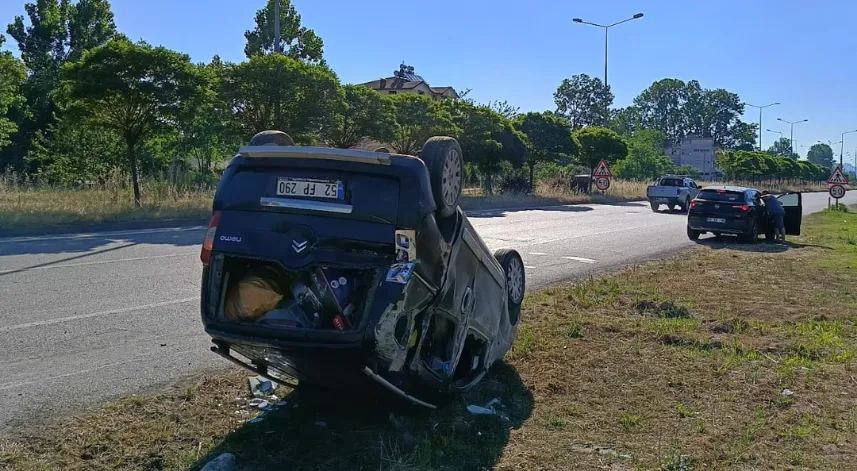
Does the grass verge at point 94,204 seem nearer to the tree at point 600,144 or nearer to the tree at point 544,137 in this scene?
the tree at point 544,137

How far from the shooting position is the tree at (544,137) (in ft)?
133

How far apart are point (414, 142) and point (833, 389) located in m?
26.7

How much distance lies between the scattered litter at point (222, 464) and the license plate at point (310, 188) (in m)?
1.42

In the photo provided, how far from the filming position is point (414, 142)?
1247 inches

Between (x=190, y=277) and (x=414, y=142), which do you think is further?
(x=414, y=142)

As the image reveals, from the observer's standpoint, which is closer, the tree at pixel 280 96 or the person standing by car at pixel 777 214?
the person standing by car at pixel 777 214

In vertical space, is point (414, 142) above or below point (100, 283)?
above

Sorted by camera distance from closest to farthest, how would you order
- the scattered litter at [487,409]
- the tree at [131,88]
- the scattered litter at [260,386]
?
the scattered litter at [487,409]
the scattered litter at [260,386]
the tree at [131,88]

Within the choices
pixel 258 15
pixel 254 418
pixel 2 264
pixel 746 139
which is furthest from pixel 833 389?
pixel 746 139

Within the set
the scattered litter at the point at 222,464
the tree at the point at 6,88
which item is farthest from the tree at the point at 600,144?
the scattered litter at the point at 222,464

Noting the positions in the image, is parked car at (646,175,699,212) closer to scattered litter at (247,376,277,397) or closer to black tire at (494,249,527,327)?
black tire at (494,249,527,327)

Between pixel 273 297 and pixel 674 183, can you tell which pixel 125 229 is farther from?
pixel 674 183

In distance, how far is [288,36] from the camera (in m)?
45.8

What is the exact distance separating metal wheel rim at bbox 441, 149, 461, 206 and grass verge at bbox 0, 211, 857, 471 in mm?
1422
